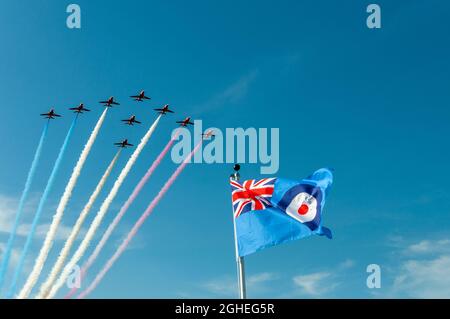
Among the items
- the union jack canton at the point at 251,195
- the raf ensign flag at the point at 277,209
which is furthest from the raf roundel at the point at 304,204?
the union jack canton at the point at 251,195

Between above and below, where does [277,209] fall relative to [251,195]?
below

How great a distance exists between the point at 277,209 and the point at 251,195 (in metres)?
3.19

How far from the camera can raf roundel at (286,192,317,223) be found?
55.6 metres

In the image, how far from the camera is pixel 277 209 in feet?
186

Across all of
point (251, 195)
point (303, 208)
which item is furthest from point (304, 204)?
point (251, 195)

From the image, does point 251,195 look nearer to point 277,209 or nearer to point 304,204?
point 277,209

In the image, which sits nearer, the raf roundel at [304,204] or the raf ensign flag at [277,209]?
the raf ensign flag at [277,209]

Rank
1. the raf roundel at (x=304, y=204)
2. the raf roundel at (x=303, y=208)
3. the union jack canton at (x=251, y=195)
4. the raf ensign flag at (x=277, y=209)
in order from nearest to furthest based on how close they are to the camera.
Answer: the raf ensign flag at (x=277, y=209) → the raf roundel at (x=304, y=204) → the raf roundel at (x=303, y=208) → the union jack canton at (x=251, y=195)

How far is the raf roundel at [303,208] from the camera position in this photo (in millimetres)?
55562

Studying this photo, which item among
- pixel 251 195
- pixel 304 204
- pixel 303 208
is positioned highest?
pixel 251 195

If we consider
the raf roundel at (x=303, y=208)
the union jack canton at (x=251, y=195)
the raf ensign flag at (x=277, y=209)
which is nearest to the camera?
the raf ensign flag at (x=277, y=209)

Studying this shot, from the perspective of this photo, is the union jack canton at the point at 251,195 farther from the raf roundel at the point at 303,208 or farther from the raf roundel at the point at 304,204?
the raf roundel at the point at 303,208

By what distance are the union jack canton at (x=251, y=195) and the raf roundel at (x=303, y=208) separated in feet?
8.29
